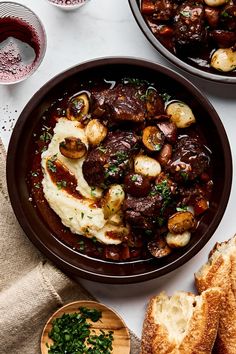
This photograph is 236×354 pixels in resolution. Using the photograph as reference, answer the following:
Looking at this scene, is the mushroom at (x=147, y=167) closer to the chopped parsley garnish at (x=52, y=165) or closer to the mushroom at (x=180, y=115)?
the mushroom at (x=180, y=115)

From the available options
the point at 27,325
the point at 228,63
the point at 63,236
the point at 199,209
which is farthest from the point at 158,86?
the point at 27,325

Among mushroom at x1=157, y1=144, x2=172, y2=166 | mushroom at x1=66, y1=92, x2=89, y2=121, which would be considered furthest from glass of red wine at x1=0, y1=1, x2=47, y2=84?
mushroom at x1=157, y1=144, x2=172, y2=166

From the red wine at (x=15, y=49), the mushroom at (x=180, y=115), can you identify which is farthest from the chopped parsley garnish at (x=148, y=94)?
the red wine at (x=15, y=49)

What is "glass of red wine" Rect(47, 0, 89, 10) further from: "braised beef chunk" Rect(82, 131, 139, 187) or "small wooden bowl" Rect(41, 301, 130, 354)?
"small wooden bowl" Rect(41, 301, 130, 354)

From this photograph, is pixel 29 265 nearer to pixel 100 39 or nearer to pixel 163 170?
pixel 163 170

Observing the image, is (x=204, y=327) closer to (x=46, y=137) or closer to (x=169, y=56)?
(x=46, y=137)
